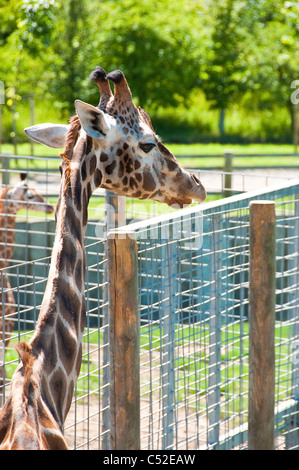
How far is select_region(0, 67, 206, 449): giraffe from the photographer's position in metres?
2.37

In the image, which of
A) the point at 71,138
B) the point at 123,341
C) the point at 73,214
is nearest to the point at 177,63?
the point at 71,138

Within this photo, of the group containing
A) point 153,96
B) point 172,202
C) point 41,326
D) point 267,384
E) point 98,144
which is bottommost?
point 267,384

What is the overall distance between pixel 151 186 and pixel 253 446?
130cm

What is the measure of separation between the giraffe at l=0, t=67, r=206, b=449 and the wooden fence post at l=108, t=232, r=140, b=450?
0.21 metres

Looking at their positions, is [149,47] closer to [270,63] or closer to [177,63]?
[177,63]

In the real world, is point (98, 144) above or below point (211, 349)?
above

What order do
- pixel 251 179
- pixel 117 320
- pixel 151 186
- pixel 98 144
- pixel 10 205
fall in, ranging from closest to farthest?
pixel 117 320
pixel 98 144
pixel 151 186
pixel 10 205
pixel 251 179

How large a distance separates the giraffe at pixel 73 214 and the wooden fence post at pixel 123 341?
210 mm

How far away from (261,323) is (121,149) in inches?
39.8

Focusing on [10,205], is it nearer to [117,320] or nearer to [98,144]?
[98,144]

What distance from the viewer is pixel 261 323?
10.8ft

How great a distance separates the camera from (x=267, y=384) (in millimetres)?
3316

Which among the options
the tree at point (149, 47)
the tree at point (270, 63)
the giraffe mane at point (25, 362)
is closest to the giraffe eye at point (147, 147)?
the giraffe mane at point (25, 362)
